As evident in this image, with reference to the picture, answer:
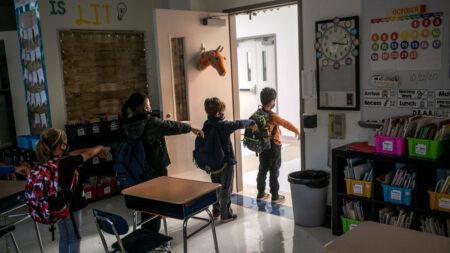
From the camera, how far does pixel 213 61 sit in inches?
185

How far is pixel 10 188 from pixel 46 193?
0.79 meters

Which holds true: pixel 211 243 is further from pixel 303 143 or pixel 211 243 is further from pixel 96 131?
pixel 96 131

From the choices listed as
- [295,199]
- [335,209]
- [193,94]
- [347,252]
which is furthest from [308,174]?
[347,252]

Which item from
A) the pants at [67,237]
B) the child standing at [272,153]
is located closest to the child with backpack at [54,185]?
the pants at [67,237]

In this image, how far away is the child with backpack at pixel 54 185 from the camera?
2.75 meters

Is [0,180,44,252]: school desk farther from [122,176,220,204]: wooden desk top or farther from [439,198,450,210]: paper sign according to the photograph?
[439,198,450,210]: paper sign

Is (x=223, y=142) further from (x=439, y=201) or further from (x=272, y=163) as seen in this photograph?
(x=439, y=201)

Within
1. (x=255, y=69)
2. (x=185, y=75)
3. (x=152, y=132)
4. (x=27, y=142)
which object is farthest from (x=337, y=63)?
(x=255, y=69)

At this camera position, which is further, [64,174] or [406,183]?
[406,183]

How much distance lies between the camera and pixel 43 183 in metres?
2.73

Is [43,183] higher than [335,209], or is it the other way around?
[43,183]

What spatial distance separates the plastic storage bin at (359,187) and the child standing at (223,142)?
3.65 ft

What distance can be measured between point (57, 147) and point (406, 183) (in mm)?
2617

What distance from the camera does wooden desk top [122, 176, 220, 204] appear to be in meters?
2.82
